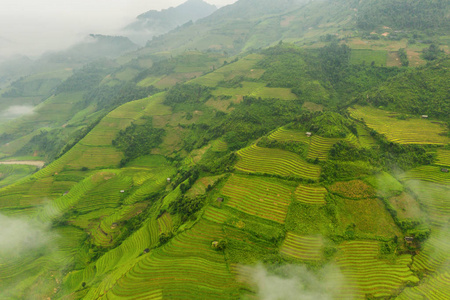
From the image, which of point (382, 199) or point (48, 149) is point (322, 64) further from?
point (48, 149)

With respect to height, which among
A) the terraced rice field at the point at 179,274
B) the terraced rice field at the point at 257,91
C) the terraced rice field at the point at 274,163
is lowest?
the terraced rice field at the point at 179,274

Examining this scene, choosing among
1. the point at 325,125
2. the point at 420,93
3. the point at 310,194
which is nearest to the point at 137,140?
the point at 325,125

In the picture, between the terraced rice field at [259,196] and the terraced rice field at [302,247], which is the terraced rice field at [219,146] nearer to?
the terraced rice field at [259,196]

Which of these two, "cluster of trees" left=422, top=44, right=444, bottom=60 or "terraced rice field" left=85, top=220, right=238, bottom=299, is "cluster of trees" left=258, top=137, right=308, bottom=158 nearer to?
"terraced rice field" left=85, top=220, right=238, bottom=299

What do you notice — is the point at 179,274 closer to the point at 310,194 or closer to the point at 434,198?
the point at 310,194

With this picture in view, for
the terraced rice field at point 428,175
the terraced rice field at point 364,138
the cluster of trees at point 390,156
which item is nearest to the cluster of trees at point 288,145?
the cluster of trees at point 390,156

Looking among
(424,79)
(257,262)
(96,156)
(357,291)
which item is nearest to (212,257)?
(257,262)
